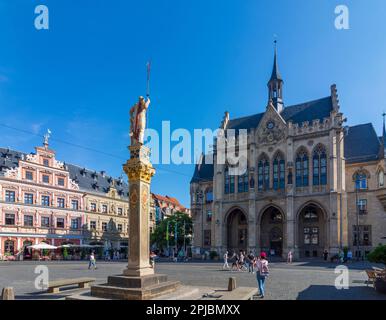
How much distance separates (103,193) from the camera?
6538 cm

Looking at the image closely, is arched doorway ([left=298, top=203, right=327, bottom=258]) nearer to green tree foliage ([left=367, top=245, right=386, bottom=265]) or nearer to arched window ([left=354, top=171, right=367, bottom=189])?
arched window ([left=354, top=171, right=367, bottom=189])

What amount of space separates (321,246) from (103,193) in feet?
124

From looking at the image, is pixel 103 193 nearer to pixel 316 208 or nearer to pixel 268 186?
pixel 268 186

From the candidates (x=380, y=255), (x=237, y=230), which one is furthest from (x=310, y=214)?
(x=380, y=255)

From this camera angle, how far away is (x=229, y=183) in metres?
52.0

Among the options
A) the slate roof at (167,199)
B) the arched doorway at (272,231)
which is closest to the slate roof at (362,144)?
the arched doorway at (272,231)

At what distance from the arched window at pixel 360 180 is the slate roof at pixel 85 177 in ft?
135

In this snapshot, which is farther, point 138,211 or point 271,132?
point 271,132

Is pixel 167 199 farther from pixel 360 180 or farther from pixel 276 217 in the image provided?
pixel 360 180

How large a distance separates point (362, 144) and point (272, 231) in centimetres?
1574

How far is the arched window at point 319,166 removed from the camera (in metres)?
43.7

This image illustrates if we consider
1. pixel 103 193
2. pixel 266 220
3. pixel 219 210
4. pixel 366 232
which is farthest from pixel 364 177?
pixel 103 193

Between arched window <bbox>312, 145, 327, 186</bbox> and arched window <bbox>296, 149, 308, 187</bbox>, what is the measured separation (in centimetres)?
104
